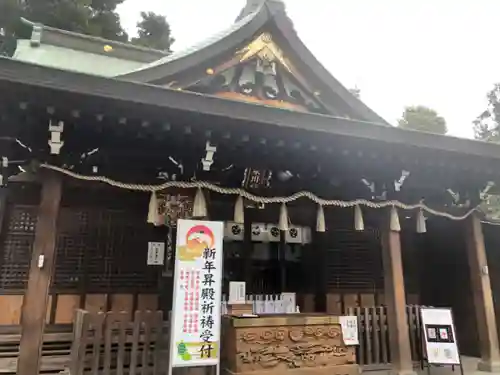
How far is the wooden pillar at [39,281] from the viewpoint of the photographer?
4.71m

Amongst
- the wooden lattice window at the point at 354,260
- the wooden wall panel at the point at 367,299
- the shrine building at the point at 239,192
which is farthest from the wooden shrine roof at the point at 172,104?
the wooden wall panel at the point at 367,299

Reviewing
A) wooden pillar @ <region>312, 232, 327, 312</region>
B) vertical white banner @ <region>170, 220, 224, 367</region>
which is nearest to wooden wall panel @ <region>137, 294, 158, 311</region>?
vertical white banner @ <region>170, 220, 224, 367</region>

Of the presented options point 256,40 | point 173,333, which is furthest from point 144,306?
point 256,40

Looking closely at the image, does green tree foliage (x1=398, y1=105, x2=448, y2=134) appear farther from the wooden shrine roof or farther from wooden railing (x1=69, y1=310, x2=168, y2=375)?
wooden railing (x1=69, y1=310, x2=168, y2=375)

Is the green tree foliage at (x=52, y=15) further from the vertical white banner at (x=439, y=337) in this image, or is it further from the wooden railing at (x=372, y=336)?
the vertical white banner at (x=439, y=337)

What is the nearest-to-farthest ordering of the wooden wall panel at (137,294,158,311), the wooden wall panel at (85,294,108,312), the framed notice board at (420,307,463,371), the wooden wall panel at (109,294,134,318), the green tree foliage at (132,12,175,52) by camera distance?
the framed notice board at (420,307,463,371)
the wooden wall panel at (85,294,108,312)
the wooden wall panel at (109,294,134,318)
the wooden wall panel at (137,294,158,311)
the green tree foliage at (132,12,175,52)

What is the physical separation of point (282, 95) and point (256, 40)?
3.79 ft

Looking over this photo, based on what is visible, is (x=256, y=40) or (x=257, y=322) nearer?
(x=257, y=322)

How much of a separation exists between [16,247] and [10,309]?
1055 millimetres

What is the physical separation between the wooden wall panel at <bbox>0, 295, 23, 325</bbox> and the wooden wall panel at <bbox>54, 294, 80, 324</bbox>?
65cm

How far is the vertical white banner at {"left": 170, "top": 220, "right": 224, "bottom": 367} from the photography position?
16.5 feet

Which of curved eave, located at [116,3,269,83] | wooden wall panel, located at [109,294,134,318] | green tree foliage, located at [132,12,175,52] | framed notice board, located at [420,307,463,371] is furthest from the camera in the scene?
green tree foliage, located at [132,12,175,52]

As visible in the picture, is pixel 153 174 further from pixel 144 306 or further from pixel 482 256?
pixel 482 256

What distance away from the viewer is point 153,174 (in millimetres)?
6273
